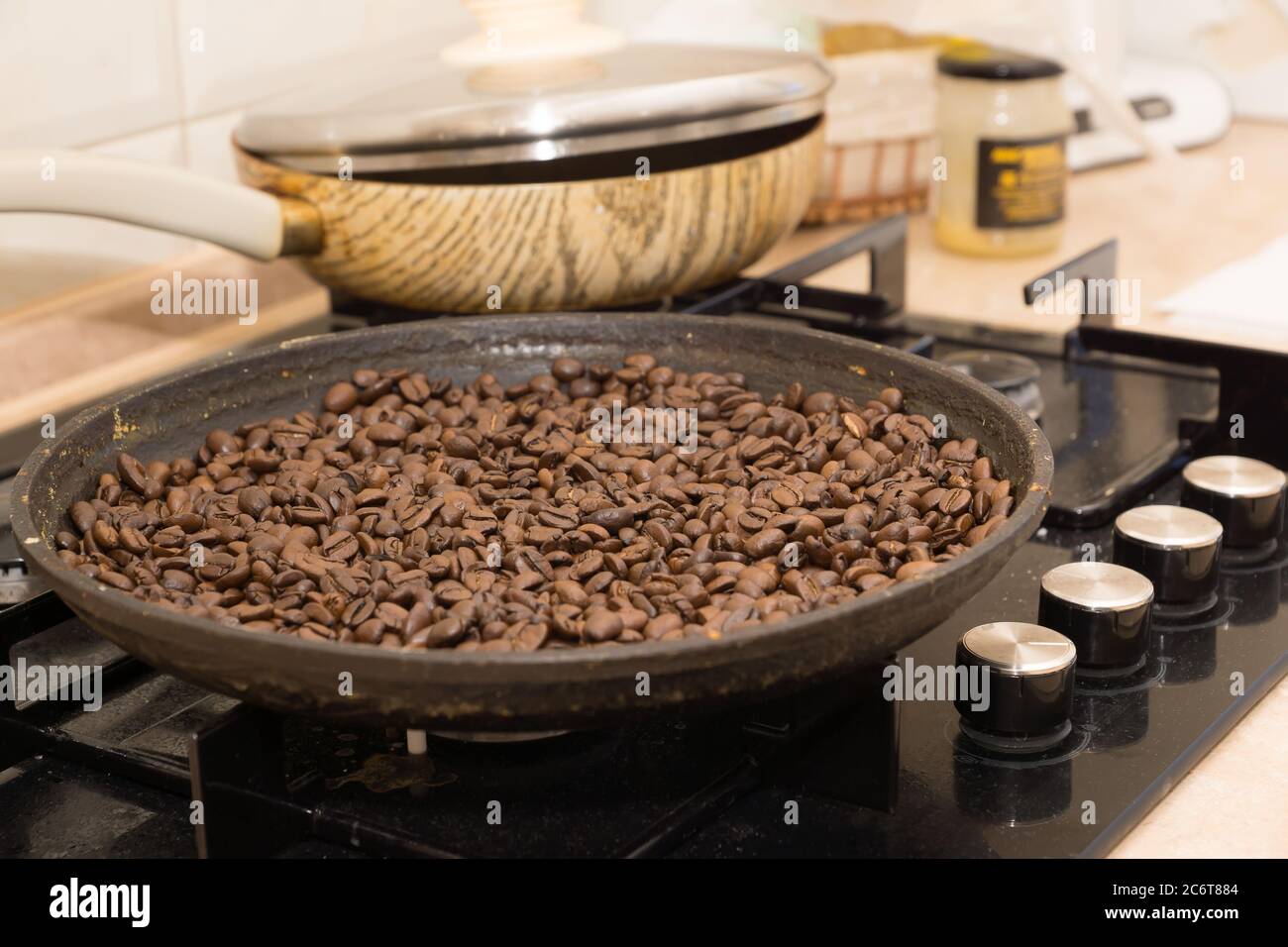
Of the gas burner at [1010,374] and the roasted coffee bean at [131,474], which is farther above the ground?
the roasted coffee bean at [131,474]

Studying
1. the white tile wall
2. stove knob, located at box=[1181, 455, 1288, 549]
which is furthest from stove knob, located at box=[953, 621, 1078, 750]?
the white tile wall

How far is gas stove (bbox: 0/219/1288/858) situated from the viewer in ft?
2.22

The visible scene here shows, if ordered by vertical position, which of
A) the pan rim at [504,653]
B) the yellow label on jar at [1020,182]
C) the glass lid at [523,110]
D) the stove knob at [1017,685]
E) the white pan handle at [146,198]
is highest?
the glass lid at [523,110]

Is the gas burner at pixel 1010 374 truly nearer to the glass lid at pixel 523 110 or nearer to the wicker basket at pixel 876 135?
the glass lid at pixel 523 110

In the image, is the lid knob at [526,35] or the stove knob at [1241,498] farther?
the lid knob at [526,35]

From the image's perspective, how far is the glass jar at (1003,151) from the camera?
148cm

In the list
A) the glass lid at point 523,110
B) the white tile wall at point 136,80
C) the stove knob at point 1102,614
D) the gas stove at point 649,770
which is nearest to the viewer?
the gas stove at point 649,770

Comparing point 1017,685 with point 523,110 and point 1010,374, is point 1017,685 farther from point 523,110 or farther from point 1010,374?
point 523,110

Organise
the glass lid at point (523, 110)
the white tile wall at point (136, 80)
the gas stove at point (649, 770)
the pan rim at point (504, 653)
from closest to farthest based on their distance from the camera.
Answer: the pan rim at point (504, 653)
the gas stove at point (649, 770)
the glass lid at point (523, 110)
the white tile wall at point (136, 80)

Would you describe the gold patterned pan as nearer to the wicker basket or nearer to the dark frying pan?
the dark frying pan

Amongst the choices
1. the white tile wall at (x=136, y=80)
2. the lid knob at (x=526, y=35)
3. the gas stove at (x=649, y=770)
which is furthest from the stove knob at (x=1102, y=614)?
the white tile wall at (x=136, y=80)

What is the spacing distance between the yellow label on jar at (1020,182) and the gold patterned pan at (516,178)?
39cm
